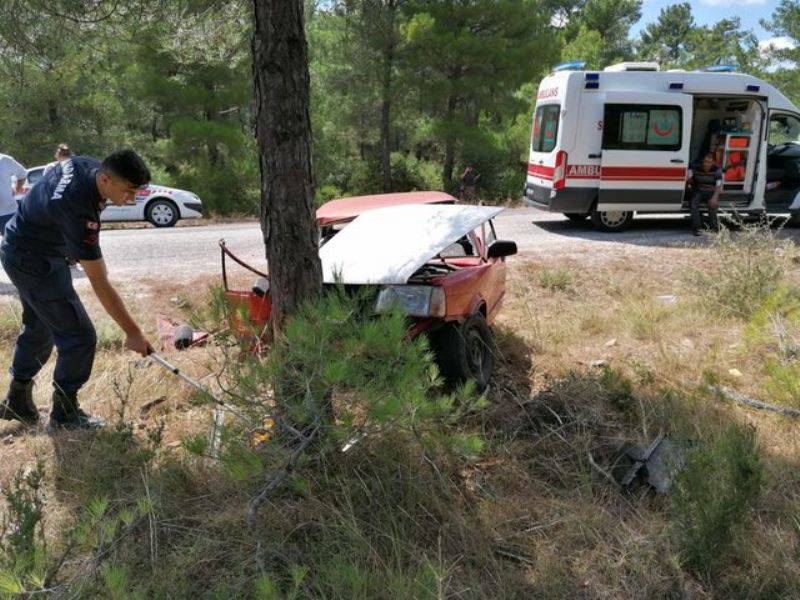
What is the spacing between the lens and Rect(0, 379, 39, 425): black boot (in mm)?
4105

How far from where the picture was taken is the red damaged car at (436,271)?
416 centimetres

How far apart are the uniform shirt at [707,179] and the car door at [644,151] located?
288mm

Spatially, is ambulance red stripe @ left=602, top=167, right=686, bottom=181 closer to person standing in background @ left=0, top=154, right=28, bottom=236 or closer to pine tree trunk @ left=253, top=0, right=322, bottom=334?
person standing in background @ left=0, top=154, right=28, bottom=236

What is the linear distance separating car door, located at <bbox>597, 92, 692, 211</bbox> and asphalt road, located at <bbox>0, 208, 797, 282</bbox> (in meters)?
0.66

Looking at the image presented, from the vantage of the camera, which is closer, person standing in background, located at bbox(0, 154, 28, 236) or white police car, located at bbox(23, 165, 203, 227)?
person standing in background, located at bbox(0, 154, 28, 236)

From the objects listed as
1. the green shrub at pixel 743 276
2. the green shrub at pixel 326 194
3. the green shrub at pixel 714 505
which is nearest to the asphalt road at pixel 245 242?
the green shrub at pixel 743 276

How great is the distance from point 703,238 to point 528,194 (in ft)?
10.3

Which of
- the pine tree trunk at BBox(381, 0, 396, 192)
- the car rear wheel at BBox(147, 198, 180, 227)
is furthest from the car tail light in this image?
the pine tree trunk at BBox(381, 0, 396, 192)

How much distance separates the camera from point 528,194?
12367 millimetres

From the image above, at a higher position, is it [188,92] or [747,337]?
[188,92]

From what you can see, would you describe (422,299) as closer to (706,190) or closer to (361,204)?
(361,204)

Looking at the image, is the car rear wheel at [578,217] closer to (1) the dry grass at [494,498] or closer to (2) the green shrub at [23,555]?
(1) the dry grass at [494,498]

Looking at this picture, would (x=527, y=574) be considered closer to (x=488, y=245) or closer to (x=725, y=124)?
(x=488, y=245)

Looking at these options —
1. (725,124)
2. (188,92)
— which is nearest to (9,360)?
(725,124)
